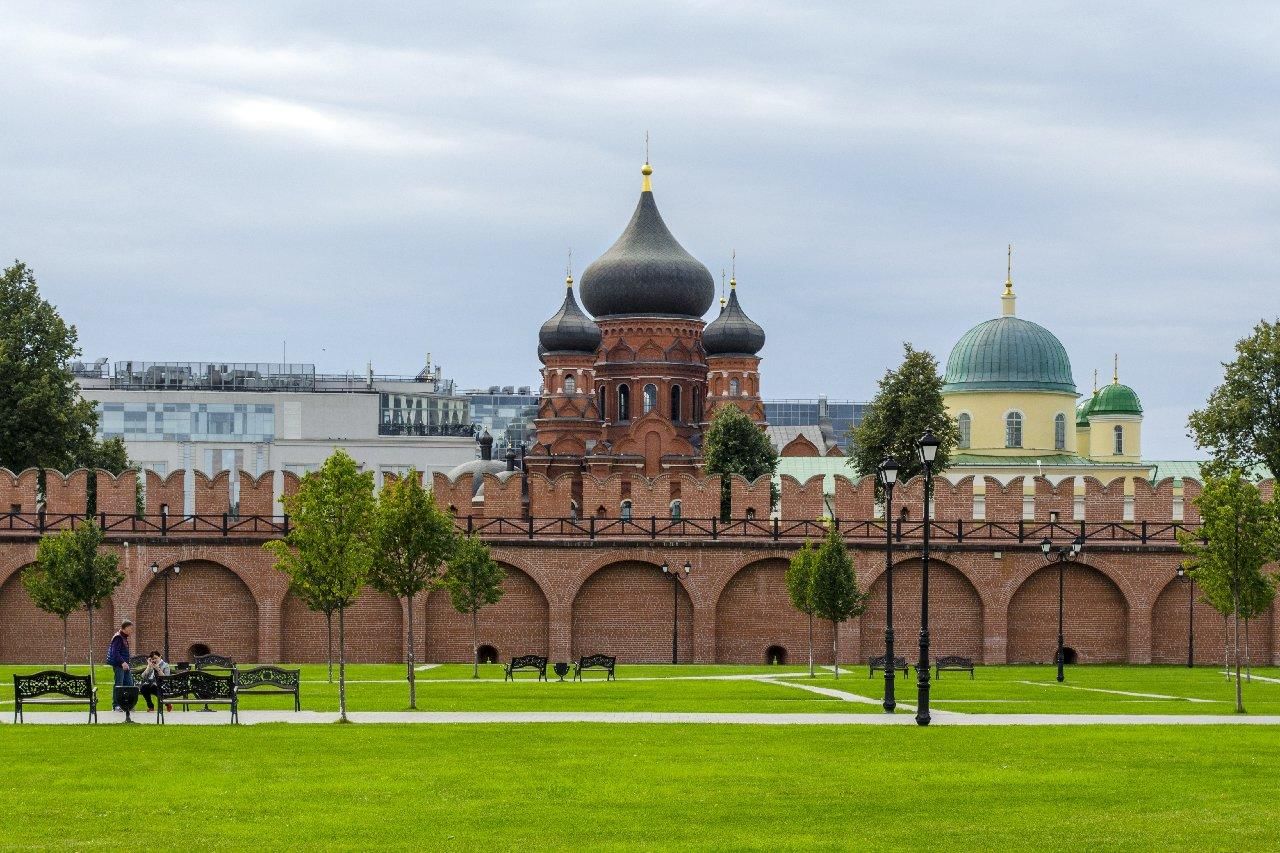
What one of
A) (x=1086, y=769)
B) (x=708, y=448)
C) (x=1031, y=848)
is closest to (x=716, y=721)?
(x=1086, y=769)

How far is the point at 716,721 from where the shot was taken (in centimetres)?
3080

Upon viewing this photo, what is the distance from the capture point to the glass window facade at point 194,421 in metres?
122

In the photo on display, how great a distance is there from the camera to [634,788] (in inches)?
874

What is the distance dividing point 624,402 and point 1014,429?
1923 centimetres

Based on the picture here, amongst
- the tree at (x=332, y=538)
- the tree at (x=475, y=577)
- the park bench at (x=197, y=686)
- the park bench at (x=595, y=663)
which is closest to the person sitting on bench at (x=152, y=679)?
the park bench at (x=197, y=686)

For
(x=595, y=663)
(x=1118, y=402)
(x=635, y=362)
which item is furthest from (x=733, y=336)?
(x=595, y=663)

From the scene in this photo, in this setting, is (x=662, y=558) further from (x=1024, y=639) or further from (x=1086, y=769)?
(x=1086, y=769)

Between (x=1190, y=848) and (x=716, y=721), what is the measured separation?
12.7m

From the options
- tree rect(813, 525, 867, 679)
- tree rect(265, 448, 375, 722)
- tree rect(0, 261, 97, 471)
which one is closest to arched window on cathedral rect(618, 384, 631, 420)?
tree rect(0, 261, 97, 471)

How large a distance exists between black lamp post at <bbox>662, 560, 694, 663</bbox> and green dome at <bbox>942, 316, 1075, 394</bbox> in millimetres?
43775

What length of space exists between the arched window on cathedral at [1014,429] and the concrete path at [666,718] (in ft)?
205

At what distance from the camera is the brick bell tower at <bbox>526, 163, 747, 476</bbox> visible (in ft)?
321

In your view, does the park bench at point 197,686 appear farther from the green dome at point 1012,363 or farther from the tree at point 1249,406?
the green dome at point 1012,363

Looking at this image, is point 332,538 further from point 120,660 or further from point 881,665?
point 881,665
